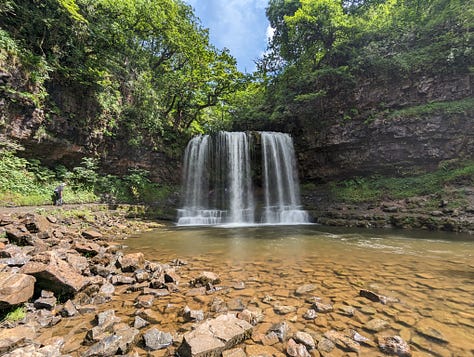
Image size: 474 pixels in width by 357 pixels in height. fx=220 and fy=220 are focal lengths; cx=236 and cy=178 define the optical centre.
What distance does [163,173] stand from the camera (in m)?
16.9

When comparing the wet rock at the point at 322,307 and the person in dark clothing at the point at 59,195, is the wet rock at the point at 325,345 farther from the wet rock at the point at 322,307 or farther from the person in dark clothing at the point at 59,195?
the person in dark clothing at the point at 59,195

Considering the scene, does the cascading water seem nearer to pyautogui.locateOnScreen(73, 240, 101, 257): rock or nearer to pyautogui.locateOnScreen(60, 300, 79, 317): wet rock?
pyautogui.locateOnScreen(73, 240, 101, 257): rock

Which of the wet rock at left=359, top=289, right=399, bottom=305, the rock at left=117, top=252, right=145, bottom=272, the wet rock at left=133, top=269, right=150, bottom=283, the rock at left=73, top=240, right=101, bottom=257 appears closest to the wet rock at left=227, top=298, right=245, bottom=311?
the wet rock at left=133, top=269, right=150, bottom=283

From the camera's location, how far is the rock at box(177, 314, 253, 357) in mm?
1938

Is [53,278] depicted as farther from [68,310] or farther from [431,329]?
[431,329]

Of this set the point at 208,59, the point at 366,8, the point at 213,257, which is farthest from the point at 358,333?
the point at 366,8

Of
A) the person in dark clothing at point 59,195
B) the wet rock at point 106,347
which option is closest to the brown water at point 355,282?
the wet rock at point 106,347

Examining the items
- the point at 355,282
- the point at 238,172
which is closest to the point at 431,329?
the point at 355,282

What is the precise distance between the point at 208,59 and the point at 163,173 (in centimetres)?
950

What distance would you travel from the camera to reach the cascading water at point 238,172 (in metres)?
17.2

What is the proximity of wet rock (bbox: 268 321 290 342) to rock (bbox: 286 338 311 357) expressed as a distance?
0.11 meters

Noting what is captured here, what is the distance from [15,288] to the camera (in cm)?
259

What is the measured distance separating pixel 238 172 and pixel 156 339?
1532 cm

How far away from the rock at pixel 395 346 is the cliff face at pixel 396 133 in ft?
51.1
